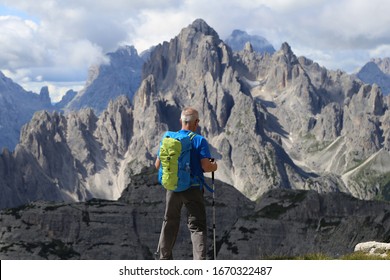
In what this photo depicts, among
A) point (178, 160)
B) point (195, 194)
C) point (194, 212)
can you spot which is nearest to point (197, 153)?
point (178, 160)

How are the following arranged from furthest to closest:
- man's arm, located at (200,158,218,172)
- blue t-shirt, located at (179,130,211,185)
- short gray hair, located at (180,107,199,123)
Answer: short gray hair, located at (180,107,199,123) → blue t-shirt, located at (179,130,211,185) → man's arm, located at (200,158,218,172)

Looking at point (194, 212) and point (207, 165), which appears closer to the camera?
point (207, 165)

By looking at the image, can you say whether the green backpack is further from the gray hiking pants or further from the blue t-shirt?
the gray hiking pants

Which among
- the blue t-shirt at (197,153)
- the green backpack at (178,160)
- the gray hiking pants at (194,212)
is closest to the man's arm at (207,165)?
the blue t-shirt at (197,153)

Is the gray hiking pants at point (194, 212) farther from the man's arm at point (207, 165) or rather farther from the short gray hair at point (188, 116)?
the short gray hair at point (188, 116)

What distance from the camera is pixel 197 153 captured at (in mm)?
19531

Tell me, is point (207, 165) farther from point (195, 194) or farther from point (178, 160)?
point (195, 194)

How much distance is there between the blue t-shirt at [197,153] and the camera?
19312 millimetres

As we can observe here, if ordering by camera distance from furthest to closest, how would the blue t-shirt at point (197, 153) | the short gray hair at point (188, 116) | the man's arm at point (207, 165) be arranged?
the short gray hair at point (188, 116), the blue t-shirt at point (197, 153), the man's arm at point (207, 165)

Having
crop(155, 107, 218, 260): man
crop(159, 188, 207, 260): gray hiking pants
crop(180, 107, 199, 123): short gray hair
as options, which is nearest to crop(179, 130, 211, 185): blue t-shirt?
crop(155, 107, 218, 260): man

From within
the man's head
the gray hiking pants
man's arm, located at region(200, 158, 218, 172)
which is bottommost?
the gray hiking pants

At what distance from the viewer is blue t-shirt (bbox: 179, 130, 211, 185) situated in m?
19.3

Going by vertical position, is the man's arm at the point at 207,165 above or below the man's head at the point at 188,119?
below

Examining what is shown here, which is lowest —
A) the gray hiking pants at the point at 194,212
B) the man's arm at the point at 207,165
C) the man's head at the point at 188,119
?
the gray hiking pants at the point at 194,212
